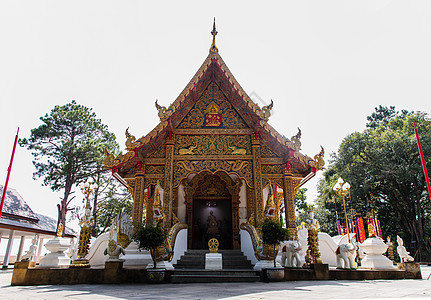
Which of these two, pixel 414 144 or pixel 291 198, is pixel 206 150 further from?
pixel 414 144

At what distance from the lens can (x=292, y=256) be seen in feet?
21.8

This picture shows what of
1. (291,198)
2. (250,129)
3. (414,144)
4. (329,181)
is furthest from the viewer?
(329,181)

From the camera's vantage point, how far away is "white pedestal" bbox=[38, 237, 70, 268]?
6.20 m

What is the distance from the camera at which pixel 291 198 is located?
8273mm

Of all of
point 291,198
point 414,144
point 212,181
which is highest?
point 414,144

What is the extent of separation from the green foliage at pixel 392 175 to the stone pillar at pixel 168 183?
549 inches

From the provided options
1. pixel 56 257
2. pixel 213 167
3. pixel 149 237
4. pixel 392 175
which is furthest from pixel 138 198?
pixel 392 175

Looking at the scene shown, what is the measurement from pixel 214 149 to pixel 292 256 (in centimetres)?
378

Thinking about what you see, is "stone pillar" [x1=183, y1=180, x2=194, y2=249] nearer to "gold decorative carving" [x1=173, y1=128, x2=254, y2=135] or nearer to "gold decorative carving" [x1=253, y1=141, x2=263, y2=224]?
"gold decorative carving" [x1=173, y1=128, x2=254, y2=135]

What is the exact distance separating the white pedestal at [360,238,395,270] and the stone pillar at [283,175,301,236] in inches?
74.1

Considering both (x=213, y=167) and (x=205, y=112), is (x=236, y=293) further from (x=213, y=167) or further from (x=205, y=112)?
(x=205, y=112)

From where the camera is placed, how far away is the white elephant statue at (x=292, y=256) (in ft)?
21.6

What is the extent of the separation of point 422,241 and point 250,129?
17694 millimetres

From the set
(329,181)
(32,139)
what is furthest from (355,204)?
(32,139)
